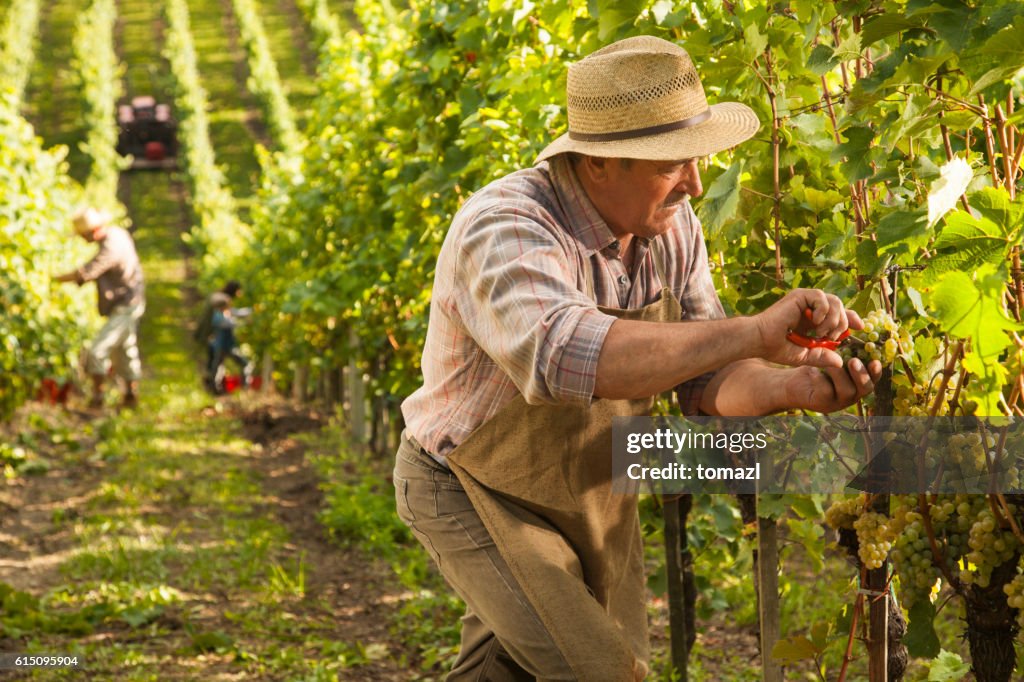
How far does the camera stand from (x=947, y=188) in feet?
6.01

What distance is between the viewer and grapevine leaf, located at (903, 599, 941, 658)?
7.46 feet

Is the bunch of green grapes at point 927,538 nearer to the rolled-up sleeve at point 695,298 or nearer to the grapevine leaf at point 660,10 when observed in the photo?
the rolled-up sleeve at point 695,298

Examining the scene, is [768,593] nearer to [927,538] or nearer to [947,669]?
[947,669]

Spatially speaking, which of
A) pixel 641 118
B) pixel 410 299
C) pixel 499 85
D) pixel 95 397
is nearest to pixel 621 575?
pixel 641 118

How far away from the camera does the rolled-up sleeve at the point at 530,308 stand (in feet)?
6.46

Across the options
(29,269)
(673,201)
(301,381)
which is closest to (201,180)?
(301,381)

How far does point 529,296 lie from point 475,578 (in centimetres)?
70

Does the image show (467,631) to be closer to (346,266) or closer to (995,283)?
(995,283)

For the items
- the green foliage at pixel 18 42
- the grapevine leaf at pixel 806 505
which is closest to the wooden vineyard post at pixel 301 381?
the grapevine leaf at pixel 806 505

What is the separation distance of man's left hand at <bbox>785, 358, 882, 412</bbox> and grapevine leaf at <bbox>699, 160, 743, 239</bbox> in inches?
13.4

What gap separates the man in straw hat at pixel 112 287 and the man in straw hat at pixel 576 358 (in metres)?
8.13

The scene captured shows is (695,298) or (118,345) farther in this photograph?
(118,345)

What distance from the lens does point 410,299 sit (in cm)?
714

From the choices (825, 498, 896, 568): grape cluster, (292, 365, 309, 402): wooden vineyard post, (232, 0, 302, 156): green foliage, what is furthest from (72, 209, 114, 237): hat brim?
(232, 0, 302, 156): green foliage
